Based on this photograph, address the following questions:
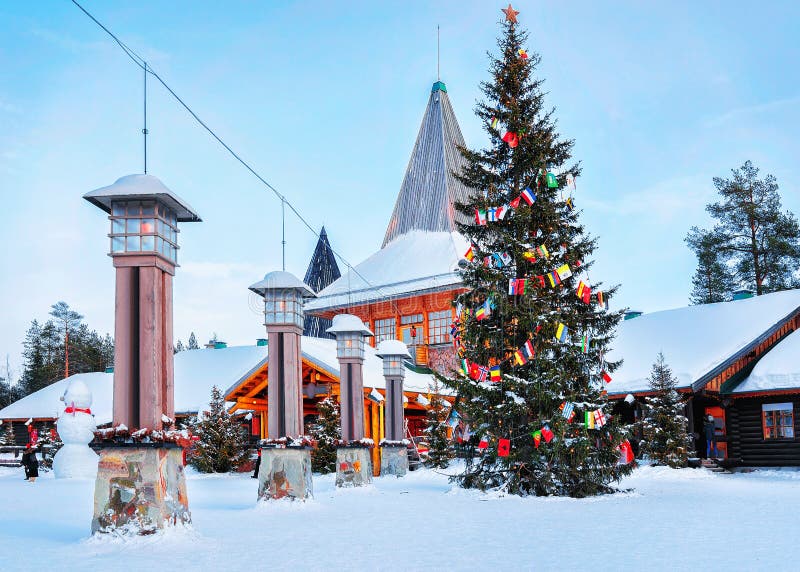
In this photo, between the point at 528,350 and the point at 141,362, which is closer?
the point at 141,362

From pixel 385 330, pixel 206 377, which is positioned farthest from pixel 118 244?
pixel 385 330

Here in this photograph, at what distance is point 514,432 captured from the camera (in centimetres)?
1586

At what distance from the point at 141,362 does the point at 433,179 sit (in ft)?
103

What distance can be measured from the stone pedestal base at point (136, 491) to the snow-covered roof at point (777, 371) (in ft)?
61.9

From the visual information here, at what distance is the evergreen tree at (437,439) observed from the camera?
997 inches

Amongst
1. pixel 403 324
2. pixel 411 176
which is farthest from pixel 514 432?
pixel 411 176

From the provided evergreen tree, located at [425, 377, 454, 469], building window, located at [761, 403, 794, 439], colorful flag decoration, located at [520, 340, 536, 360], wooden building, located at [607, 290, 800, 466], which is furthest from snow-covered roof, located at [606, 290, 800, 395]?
colorful flag decoration, located at [520, 340, 536, 360]

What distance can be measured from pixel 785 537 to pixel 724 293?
33818 millimetres

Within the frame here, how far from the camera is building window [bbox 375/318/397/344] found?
120ft

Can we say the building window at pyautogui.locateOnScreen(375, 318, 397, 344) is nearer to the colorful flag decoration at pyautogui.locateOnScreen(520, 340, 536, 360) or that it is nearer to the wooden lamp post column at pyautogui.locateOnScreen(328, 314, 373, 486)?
the wooden lamp post column at pyautogui.locateOnScreen(328, 314, 373, 486)

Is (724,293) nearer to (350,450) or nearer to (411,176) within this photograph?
(411,176)

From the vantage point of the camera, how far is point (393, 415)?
22.8m

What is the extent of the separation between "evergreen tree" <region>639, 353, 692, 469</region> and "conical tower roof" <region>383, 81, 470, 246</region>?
17279mm

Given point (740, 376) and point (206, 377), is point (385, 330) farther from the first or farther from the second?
point (740, 376)
